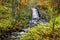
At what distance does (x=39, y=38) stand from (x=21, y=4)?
14083 mm

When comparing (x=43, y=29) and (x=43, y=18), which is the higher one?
(x=43, y=29)

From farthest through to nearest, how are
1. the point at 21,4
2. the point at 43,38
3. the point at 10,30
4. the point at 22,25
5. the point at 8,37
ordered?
the point at 21,4, the point at 22,25, the point at 10,30, the point at 8,37, the point at 43,38

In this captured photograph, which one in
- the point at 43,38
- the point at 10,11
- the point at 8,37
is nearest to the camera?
the point at 43,38

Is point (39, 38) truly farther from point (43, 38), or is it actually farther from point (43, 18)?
point (43, 18)

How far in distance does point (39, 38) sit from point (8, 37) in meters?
4.64

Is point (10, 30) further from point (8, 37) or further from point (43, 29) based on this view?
point (43, 29)

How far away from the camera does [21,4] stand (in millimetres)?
26250

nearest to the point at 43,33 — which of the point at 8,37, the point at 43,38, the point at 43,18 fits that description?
the point at 43,38

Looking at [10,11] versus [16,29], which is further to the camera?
[10,11]

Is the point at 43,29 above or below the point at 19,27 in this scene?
above

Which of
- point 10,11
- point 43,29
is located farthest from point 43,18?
point 43,29

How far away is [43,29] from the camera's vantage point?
13.9m

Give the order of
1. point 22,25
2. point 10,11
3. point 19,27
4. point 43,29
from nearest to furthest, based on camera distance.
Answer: point 43,29 < point 19,27 < point 22,25 < point 10,11

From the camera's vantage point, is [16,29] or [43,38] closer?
[43,38]
